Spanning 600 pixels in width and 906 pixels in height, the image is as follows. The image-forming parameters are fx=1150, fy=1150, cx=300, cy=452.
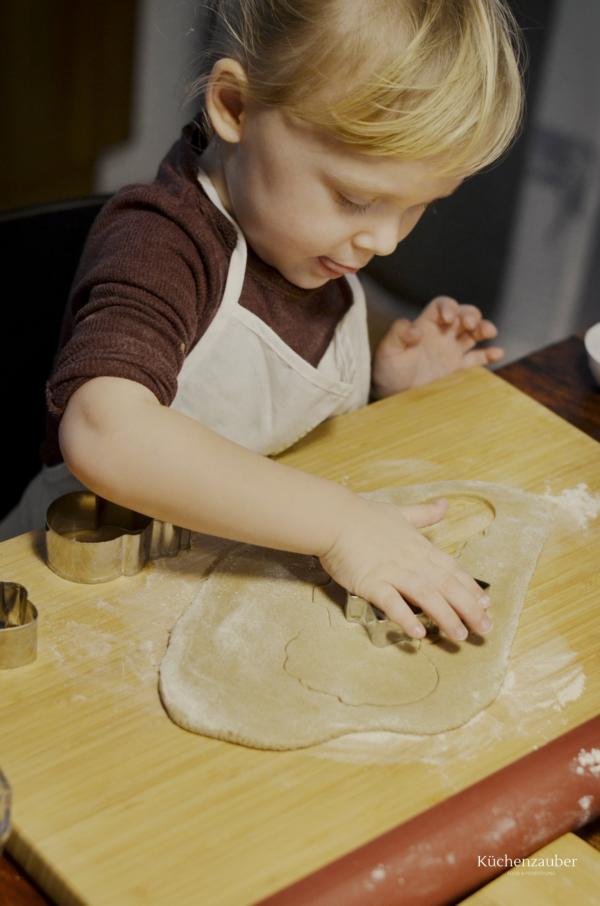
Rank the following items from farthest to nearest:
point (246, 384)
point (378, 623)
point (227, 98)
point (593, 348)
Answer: point (593, 348)
point (246, 384)
point (227, 98)
point (378, 623)

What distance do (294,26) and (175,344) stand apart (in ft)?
0.80

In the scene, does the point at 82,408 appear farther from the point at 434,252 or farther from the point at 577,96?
the point at 577,96

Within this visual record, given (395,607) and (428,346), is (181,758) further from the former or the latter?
(428,346)

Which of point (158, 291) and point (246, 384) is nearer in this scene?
point (158, 291)

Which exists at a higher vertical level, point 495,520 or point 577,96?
point 495,520

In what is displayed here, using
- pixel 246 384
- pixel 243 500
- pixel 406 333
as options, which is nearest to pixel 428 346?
pixel 406 333

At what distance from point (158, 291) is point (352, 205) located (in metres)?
0.16

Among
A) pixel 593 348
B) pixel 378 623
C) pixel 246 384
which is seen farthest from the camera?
pixel 593 348

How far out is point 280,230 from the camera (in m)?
0.90

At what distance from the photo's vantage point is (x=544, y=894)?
2.14ft

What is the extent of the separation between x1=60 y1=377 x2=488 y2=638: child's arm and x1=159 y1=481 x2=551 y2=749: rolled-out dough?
0.08ft

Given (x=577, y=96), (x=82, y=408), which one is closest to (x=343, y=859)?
(x=82, y=408)

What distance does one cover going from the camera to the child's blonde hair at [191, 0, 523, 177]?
2.60 feet

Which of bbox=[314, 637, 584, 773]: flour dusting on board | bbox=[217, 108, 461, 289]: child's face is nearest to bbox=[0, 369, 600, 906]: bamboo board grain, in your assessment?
bbox=[314, 637, 584, 773]: flour dusting on board
